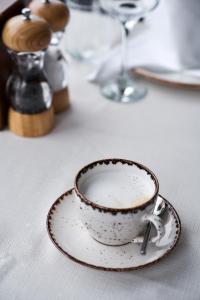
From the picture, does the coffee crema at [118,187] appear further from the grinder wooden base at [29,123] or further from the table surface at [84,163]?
the grinder wooden base at [29,123]

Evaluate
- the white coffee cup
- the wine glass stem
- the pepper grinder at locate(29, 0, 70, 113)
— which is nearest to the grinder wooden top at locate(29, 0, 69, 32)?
the pepper grinder at locate(29, 0, 70, 113)

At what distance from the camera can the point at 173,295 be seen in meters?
0.46

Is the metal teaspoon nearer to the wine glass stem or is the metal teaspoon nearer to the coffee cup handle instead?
the coffee cup handle

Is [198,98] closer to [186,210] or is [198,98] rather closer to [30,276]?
[186,210]

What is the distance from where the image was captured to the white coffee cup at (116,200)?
0.46m

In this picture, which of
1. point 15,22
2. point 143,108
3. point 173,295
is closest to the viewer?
point 173,295

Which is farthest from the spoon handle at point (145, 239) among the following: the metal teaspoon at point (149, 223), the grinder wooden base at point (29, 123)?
the grinder wooden base at point (29, 123)

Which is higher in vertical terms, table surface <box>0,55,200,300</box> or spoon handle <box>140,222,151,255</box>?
spoon handle <box>140,222,151,255</box>

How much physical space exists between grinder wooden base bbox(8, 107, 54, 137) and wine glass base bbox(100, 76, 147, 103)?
4.7 inches

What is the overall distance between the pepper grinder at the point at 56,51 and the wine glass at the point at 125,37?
7 centimetres

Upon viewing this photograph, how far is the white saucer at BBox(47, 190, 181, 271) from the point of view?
18.5 inches

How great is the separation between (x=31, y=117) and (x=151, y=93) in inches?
7.6

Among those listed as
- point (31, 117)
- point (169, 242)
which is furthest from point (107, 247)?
point (31, 117)

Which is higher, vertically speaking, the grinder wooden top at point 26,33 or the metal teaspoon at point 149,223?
the grinder wooden top at point 26,33
